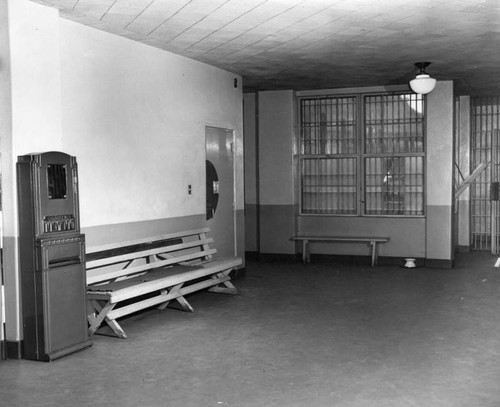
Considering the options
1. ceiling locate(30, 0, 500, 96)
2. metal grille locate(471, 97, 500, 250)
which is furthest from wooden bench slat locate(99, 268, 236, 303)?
metal grille locate(471, 97, 500, 250)

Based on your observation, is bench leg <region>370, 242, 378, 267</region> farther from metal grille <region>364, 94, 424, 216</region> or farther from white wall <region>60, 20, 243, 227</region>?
white wall <region>60, 20, 243, 227</region>

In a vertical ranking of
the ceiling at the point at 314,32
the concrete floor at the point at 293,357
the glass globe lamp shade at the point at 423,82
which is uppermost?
the ceiling at the point at 314,32

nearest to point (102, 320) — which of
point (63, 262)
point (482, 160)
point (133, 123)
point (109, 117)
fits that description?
point (63, 262)

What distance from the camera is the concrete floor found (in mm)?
3992

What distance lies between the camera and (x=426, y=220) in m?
9.62

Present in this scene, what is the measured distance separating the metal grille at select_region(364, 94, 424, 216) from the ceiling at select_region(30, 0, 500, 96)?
43.6 inches

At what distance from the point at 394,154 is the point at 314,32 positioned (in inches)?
166

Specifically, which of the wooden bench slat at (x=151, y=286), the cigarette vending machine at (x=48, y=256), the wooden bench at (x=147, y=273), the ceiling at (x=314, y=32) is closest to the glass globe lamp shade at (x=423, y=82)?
the ceiling at (x=314, y=32)

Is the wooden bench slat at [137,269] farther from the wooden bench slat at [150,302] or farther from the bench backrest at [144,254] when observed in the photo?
the wooden bench slat at [150,302]

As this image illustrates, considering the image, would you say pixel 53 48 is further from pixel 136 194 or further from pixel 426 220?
pixel 426 220

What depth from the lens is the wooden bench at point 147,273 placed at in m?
5.49

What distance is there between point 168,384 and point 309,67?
16.9 ft

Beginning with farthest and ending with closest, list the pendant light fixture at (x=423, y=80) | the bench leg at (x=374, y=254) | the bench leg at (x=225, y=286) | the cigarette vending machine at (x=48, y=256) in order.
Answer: the bench leg at (x=374, y=254) → the pendant light fixture at (x=423, y=80) → the bench leg at (x=225, y=286) → the cigarette vending machine at (x=48, y=256)

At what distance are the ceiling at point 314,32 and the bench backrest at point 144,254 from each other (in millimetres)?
2132
